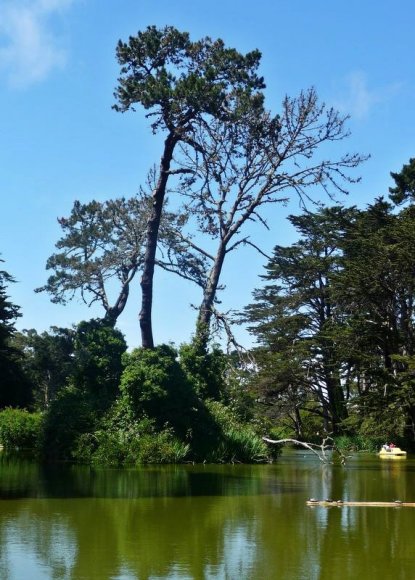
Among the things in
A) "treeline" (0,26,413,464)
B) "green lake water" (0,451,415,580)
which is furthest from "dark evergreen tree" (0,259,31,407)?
"green lake water" (0,451,415,580)

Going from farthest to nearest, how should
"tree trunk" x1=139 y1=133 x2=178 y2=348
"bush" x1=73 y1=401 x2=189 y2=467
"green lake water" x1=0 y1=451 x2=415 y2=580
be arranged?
"tree trunk" x1=139 y1=133 x2=178 y2=348 → "bush" x1=73 y1=401 x2=189 y2=467 → "green lake water" x1=0 y1=451 x2=415 y2=580

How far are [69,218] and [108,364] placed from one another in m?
23.0

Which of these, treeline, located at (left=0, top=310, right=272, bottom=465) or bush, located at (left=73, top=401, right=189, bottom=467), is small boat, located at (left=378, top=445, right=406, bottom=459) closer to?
treeline, located at (left=0, top=310, right=272, bottom=465)

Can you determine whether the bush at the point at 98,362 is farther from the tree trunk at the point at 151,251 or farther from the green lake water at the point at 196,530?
the green lake water at the point at 196,530

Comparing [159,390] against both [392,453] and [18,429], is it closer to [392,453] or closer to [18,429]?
[18,429]

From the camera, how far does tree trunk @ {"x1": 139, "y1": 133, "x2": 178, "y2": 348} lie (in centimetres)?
2872

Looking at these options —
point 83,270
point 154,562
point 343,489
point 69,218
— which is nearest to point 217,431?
point 343,489

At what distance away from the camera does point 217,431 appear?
26.7 metres

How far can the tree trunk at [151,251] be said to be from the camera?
28719 millimetres

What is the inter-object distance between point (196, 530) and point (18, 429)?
70.6 ft

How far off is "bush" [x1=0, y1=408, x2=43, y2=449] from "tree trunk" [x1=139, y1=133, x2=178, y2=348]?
5882 millimetres

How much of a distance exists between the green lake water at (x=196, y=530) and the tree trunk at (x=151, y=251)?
1007 cm

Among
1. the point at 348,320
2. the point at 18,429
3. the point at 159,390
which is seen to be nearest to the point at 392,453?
the point at 348,320

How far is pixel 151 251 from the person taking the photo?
29.5 meters
